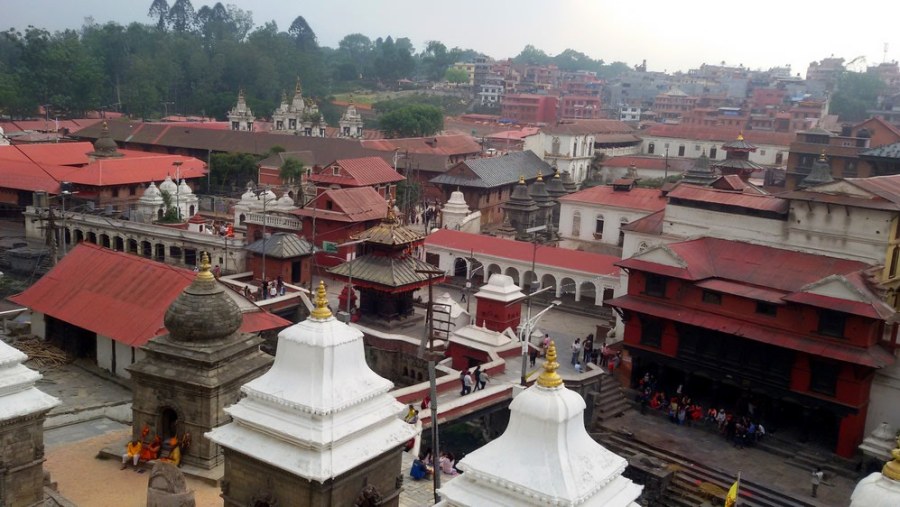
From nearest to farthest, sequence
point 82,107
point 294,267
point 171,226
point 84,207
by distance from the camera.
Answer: point 294,267 < point 171,226 < point 84,207 < point 82,107

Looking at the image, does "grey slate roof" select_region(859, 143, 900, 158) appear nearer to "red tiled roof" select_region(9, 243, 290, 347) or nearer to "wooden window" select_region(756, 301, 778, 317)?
"wooden window" select_region(756, 301, 778, 317)

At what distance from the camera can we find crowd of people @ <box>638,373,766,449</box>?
25750mm

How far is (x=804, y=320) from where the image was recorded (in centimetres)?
2545

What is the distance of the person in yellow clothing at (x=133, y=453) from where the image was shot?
18141 millimetres

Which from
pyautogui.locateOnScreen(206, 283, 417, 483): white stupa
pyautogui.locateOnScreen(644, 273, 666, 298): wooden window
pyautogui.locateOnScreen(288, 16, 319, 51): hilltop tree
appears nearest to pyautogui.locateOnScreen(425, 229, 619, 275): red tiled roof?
pyautogui.locateOnScreen(644, 273, 666, 298): wooden window

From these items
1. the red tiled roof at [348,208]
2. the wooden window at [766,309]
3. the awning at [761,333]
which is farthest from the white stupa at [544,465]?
the red tiled roof at [348,208]

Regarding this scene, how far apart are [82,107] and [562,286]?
7651 centimetres

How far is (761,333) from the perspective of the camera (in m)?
26.1

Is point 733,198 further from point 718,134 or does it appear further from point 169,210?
point 718,134

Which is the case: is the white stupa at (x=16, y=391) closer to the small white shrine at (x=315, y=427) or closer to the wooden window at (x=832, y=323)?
the small white shrine at (x=315, y=427)

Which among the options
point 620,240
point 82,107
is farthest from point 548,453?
point 82,107

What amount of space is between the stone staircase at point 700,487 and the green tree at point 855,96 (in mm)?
102722

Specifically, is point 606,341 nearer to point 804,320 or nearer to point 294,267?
point 804,320

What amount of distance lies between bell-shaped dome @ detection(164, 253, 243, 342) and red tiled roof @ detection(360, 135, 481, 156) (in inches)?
1996
